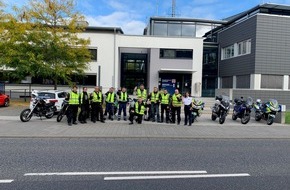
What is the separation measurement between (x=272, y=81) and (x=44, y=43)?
19601 mm

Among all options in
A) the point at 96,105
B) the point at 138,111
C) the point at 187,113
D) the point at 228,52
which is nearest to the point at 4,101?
the point at 96,105

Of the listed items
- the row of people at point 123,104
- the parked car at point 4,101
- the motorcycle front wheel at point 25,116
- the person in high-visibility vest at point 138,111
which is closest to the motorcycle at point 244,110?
the row of people at point 123,104

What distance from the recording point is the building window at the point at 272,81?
23.3 meters

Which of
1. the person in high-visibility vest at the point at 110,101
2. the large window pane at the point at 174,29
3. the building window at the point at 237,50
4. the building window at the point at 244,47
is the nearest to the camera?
the person in high-visibility vest at the point at 110,101

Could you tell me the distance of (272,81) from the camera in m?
23.5

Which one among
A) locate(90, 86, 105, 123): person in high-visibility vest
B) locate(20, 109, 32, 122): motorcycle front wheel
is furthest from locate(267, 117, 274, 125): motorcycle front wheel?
locate(20, 109, 32, 122): motorcycle front wheel

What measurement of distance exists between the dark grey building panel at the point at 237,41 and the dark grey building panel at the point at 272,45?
500mm

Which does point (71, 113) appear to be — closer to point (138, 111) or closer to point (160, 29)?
point (138, 111)

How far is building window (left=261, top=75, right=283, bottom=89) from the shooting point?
23.3 meters

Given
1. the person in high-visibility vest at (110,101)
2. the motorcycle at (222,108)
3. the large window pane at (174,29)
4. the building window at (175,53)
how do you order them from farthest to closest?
1. the large window pane at (174,29)
2. the building window at (175,53)
3. the motorcycle at (222,108)
4. the person in high-visibility vest at (110,101)

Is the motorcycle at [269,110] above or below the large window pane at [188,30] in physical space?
below

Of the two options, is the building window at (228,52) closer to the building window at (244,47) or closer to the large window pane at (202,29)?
the building window at (244,47)

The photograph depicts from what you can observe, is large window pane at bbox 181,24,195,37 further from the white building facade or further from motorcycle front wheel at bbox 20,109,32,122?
motorcycle front wheel at bbox 20,109,32,122

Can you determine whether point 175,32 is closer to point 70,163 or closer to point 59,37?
point 59,37
